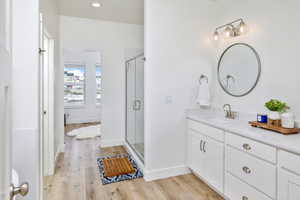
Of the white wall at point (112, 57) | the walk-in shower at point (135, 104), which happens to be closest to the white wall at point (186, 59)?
the walk-in shower at point (135, 104)

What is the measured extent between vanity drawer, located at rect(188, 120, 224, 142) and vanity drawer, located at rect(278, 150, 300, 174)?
0.66 metres

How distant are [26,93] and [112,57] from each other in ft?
7.94

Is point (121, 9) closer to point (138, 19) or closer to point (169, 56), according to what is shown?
point (138, 19)

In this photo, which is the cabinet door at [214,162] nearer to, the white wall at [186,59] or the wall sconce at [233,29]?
the white wall at [186,59]

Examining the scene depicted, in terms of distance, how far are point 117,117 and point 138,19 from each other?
82.2 inches

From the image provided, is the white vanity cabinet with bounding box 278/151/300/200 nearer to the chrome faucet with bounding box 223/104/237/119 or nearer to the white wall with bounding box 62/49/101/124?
the chrome faucet with bounding box 223/104/237/119

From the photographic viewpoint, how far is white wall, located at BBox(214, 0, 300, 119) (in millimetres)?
1922

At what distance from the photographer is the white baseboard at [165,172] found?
101 inches

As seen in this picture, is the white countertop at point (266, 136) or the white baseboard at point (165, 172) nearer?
the white countertop at point (266, 136)

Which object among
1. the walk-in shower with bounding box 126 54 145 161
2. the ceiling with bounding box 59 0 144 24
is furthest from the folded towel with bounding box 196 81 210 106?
the ceiling with bounding box 59 0 144 24

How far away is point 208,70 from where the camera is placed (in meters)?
2.90

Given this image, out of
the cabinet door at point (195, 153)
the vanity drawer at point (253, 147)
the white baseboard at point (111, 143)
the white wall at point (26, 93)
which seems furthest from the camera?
the white baseboard at point (111, 143)

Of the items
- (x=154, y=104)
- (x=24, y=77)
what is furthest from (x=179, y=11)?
(x=24, y=77)

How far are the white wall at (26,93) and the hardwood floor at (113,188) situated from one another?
66 centimetres
